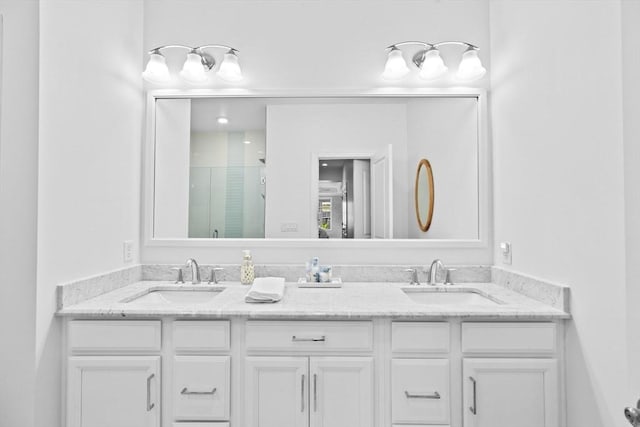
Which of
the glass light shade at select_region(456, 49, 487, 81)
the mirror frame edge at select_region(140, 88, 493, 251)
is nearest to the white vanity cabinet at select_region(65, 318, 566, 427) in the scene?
the mirror frame edge at select_region(140, 88, 493, 251)

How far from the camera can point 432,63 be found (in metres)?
1.96

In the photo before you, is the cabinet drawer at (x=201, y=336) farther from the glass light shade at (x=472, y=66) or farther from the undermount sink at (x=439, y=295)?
the glass light shade at (x=472, y=66)

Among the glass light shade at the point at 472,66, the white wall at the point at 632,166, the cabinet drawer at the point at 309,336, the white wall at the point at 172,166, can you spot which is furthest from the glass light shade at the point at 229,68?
the white wall at the point at 632,166

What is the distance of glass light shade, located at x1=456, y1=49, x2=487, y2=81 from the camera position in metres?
1.94

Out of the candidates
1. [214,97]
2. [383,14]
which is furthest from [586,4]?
[214,97]

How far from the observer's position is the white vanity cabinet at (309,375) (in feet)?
4.67

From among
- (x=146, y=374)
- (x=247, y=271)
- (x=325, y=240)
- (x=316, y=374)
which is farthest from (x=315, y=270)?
(x=146, y=374)

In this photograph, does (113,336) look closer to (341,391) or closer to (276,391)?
(276,391)

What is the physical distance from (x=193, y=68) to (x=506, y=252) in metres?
1.93

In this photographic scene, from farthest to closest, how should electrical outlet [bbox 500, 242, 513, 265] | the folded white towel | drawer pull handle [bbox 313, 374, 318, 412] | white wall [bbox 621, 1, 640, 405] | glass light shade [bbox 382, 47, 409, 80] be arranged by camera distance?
glass light shade [bbox 382, 47, 409, 80] < electrical outlet [bbox 500, 242, 513, 265] < the folded white towel < drawer pull handle [bbox 313, 374, 318, 412] < white wall [bbox 621, 1, 640, 405]

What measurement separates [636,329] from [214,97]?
2.10 metres

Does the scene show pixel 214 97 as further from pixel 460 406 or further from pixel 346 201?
pixel 460 406

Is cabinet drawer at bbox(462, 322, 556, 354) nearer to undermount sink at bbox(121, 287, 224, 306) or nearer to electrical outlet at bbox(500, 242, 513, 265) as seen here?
electrical outlet at bbox(500, 242, 513, 265)

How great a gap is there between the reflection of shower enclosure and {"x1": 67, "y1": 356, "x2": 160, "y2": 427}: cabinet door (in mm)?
815
